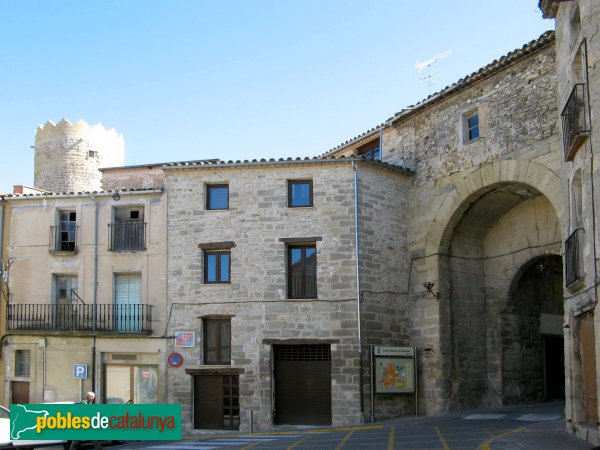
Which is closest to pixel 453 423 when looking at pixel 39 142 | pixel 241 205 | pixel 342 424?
pixel 342 424

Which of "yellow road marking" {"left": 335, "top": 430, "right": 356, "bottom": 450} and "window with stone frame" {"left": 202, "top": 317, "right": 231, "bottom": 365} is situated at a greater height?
"window with stone frame" {"left": 202, "top": 317, "right": 231, "bottom": 365}

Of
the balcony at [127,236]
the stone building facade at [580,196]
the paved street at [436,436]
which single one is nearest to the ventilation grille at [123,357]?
the balcony at [127,236]

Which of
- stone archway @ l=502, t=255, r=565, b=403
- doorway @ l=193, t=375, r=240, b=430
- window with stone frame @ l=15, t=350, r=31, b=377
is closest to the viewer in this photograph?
doorway @ l=193, t=375, r=240, b=430

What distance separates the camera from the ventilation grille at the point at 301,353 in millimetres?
22094

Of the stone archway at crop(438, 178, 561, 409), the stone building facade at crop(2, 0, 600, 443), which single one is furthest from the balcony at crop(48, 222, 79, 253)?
the stone archway at crop(438, 178, 561, 409)

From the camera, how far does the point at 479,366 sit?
2303cm

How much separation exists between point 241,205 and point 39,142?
20.6m

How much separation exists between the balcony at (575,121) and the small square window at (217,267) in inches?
426

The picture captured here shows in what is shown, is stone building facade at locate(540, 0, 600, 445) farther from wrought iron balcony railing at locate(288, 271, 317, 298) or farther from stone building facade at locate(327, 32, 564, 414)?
wrought iron balcony railing at locate(288, 271, 317, 298)

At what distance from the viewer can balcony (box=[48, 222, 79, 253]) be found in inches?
963

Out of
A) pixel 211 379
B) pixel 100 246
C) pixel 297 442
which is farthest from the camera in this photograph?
pixel 100 246

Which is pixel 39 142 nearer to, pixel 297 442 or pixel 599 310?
pixel 297 442

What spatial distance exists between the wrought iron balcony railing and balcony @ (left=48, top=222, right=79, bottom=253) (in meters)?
6.82

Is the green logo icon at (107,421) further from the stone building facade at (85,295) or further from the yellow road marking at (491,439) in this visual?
the stone building facade at (85,295)
